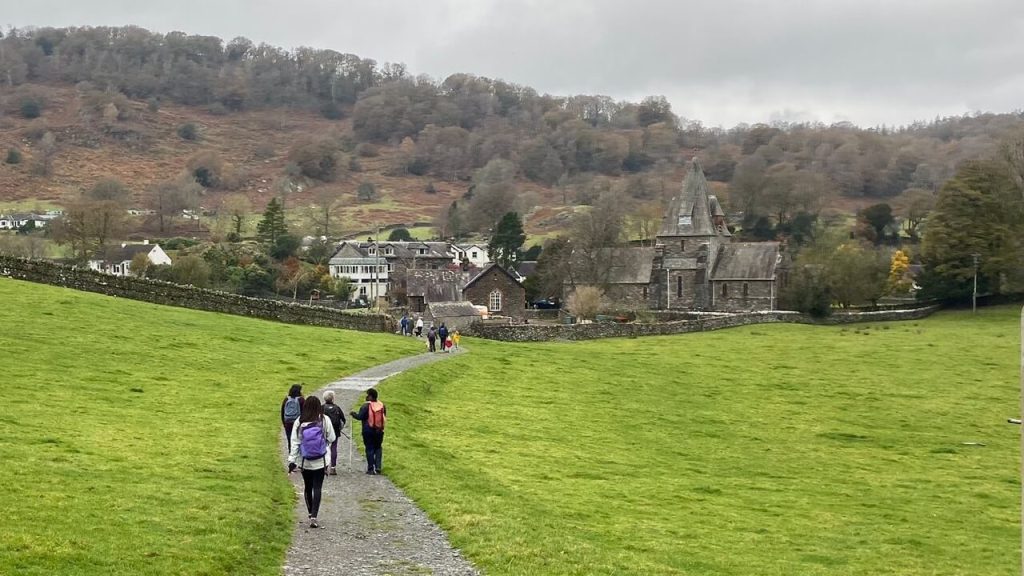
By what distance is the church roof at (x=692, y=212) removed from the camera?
98.6 meters

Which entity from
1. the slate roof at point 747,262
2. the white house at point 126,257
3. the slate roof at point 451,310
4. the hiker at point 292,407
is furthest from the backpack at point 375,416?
the white house at point 126,257

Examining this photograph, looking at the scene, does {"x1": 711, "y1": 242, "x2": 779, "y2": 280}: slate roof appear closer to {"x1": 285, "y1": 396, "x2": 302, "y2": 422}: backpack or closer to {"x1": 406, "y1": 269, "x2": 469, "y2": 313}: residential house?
{"x1": 406, "y1": 269, "x2": 469, "y2": 313}: residential house

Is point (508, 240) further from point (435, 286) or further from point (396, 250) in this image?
point (435, 286)

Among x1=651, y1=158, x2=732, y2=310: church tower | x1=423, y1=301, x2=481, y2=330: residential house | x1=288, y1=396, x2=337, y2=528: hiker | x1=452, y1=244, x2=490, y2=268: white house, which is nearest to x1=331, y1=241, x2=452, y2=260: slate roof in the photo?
x1=452, y1=244, x2=490, y2=268: white house

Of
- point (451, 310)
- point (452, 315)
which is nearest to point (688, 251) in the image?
point (451, 310)

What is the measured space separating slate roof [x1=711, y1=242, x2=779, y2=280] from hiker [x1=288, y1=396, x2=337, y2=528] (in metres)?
82.5

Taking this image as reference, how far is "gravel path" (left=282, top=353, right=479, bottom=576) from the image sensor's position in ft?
44.5

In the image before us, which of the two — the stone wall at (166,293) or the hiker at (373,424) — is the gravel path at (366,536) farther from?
the stone wall at (166,293)

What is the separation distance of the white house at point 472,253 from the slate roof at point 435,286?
5265 cm

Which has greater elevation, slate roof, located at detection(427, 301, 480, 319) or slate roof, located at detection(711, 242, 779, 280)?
slate roof, located at detection(711, 242, 779, 280)

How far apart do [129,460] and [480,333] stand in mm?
41858

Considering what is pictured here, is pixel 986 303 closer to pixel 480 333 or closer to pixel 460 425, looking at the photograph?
pixel 480 333

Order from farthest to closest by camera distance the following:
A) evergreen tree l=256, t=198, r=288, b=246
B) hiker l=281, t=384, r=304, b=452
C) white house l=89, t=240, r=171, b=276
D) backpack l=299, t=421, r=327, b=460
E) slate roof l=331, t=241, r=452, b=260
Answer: slate roof l=331, t=241, r=452, b=260, evergreen tree l=256, t=198, r=288, b=246, white house l=89, t=240, r=171, b=276, hiker l=281, t=384, r=304, b=452, backpack l=299, t=421, r=327, b=460

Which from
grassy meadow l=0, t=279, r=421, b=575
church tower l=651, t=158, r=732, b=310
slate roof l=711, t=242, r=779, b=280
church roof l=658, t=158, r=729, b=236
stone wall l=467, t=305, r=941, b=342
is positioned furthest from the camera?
church roof l=658, t=158, r=729, b=236
